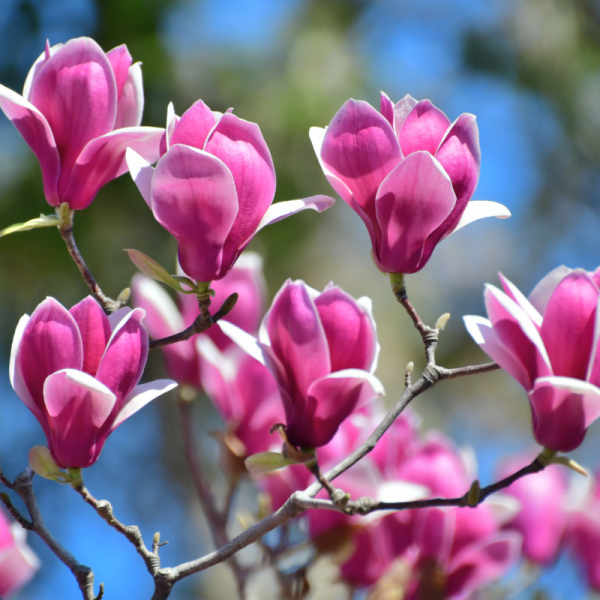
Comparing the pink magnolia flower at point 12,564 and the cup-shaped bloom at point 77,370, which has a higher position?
the cup-shaped bloom at point 77,370

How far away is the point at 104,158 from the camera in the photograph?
54 centimetres

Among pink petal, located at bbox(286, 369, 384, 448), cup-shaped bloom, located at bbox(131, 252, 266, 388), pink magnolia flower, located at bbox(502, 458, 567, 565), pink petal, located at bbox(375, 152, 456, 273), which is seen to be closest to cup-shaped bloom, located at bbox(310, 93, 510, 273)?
pink petal, located at bbox(375, 152, 456, 273)

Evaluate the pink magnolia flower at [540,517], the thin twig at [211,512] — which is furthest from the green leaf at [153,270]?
the pink magnolia flower at [540,517]

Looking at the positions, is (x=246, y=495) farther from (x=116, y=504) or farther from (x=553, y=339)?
(x=553, y=339)

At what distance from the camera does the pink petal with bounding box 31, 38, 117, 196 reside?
519mm

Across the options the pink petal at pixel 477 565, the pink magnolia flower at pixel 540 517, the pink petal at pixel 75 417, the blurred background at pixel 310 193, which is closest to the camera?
the pink petal at pixel 75 417

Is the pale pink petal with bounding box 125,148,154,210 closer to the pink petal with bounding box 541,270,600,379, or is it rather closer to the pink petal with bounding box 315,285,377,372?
the pink petal with bounding box 315,285,377,372

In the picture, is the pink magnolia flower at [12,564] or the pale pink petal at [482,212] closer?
the pale pink petal at [482,212]

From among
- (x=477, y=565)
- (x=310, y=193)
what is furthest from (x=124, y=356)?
(x=310, y=193)

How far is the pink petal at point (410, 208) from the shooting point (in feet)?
1.57

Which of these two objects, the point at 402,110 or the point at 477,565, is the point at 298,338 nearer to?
the point at 402,110

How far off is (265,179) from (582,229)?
6216 millimetres

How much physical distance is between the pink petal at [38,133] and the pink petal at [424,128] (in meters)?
0.28

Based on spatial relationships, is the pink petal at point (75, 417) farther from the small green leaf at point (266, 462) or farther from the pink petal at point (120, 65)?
the pink petal at point (120, 65)
